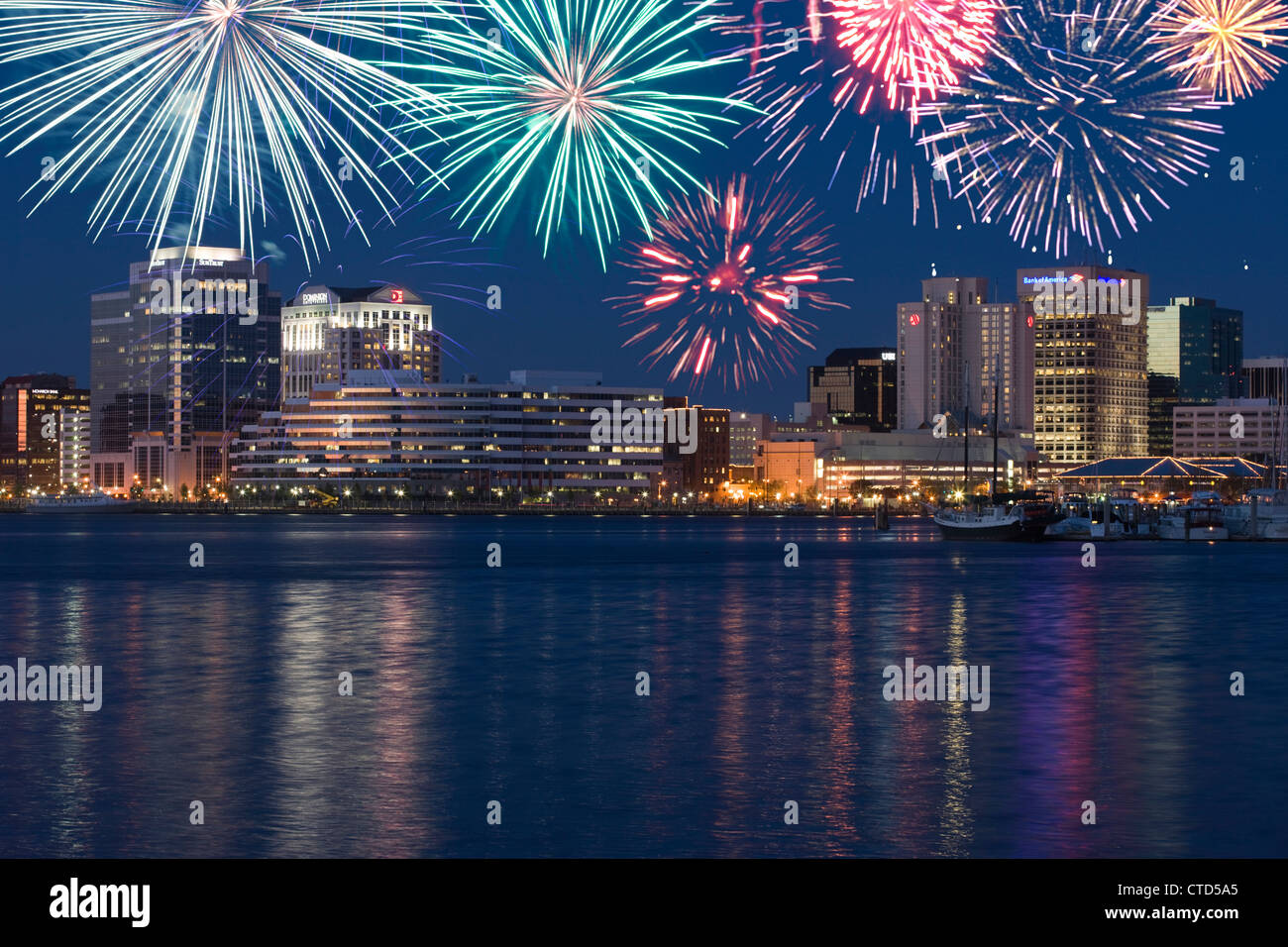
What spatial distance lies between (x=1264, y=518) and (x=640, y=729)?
159089 mm

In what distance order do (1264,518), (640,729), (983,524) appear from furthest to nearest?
(983,524) < (1264,518) < (640,729)

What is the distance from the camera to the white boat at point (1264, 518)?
178500 mm

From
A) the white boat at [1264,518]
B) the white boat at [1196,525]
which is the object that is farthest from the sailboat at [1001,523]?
the white boat at [1264,518]

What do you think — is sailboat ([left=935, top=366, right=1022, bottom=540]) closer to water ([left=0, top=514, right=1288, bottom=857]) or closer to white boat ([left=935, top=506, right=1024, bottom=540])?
white boat ([left=935, top=506, right=1024, bottom=540])

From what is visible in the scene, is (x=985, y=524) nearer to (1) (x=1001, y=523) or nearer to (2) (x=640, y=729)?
(1) (x=1001, y=523)

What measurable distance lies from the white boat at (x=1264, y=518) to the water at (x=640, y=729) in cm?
9851

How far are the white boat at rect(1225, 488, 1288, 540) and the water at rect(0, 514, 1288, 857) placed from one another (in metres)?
98.5

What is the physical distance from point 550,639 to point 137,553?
101 meters

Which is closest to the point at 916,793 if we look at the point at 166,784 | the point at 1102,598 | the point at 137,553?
the point at 166,784

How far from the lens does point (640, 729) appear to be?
37.9 m

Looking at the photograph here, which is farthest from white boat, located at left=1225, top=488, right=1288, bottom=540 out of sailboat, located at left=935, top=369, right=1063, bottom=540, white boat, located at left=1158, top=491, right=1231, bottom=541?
sailboat, located at left=935, top=369, right=1063, bottom=540

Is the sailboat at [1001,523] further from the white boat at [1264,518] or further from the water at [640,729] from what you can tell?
the water at [640,729]

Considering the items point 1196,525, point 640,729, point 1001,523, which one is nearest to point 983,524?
point 1001,523
